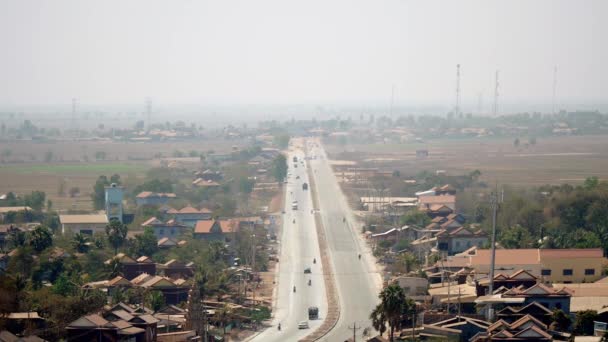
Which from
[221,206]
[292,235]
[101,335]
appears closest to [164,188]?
[221,206]

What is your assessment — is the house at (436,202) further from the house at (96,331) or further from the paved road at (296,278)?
the house at (96,331)

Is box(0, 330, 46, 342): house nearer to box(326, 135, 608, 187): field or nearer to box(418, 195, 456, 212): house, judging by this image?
box(418, 195, 456, 212): house

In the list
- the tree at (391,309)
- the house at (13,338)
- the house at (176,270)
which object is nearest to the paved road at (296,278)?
the tree at (391,309)

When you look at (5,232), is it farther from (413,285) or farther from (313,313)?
(413,285)

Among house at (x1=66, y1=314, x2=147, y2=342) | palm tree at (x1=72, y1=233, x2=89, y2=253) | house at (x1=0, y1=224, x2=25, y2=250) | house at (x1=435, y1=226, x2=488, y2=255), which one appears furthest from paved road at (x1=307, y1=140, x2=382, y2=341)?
house at (x1=0, y1=224, x2=25, y2=250)

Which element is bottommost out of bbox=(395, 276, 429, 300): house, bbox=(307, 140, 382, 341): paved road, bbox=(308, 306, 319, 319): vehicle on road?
bbox=(307, 140, 382, 341): paved road

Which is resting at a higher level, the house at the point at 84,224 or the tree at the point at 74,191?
the house at the point at 84,224

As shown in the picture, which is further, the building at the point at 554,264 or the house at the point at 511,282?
the building at the point at 554,264

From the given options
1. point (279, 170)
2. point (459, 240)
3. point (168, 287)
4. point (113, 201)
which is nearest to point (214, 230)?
point (113, 201)
